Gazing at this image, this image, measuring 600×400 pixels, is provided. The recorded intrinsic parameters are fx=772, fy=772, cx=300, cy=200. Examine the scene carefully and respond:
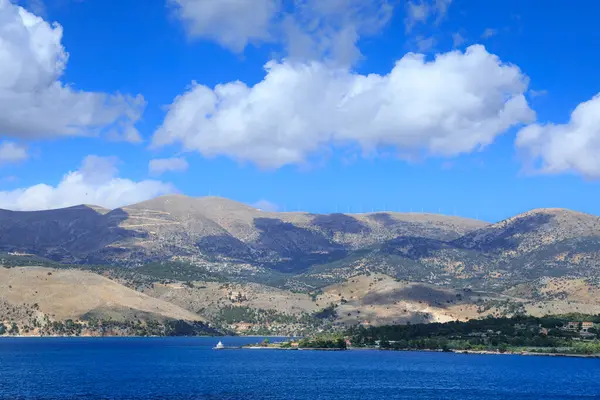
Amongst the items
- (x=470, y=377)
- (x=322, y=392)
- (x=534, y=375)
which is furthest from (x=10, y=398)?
(x=534, y=375)

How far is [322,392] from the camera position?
5965 inches

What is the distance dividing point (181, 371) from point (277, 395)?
56050mm

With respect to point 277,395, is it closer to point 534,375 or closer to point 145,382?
point 145,382

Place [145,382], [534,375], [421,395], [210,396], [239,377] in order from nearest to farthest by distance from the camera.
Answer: [210,396] → [421,395] → [145,382] → [239,377] → [534,375]

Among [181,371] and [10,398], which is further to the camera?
[181,371]

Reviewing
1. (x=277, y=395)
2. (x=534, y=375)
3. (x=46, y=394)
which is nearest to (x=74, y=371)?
(x=46, y=394)

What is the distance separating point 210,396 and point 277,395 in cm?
1333

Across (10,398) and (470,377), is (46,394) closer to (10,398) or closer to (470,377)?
(10,398)

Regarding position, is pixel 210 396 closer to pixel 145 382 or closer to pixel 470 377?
pixel 145 382

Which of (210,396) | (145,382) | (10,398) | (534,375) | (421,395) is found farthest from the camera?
(534,375)

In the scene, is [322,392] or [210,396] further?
[322,392]

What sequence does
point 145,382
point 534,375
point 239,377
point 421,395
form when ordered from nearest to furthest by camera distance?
1. point 421,395
2. point 145,382
3. point 239,377
4. point 534,375

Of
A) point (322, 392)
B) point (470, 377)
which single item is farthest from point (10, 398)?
point (470, 377)

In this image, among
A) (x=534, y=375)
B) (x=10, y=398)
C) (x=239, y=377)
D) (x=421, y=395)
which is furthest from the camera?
(x=534, y=375)
